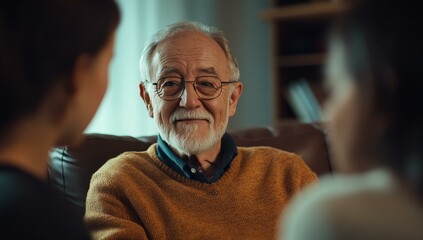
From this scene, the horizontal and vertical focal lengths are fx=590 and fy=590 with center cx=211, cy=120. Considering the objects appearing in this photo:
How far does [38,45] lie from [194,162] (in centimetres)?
107

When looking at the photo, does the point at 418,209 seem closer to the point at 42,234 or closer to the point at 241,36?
the point at 42,234

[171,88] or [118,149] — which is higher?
[171,88]

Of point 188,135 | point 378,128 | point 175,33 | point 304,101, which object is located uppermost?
point 378,128

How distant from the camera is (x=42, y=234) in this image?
0.82 meters

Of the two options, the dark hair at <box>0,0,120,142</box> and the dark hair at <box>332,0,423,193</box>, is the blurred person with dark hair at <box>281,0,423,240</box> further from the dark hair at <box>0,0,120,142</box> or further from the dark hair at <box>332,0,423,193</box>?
the dark hair at <box>0,0,120,142</box>

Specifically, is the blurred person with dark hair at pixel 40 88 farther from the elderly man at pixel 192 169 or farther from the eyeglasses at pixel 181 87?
the eyeglasses at pixel 181 87

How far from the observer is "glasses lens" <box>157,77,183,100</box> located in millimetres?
1815

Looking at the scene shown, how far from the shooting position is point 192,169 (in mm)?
1758

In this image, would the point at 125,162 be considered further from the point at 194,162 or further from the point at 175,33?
the point at 175,33

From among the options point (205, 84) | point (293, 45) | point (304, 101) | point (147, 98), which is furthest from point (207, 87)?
point (293, 45)

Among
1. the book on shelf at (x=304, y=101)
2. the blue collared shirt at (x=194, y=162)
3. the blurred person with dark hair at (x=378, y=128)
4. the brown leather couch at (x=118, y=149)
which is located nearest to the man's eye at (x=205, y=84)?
the blue collared shirt at (x=194, y=162)

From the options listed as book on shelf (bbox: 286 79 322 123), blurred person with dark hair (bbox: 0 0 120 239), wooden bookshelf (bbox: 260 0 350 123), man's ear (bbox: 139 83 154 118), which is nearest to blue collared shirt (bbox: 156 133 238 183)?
man's ear (bbox: 139 83 154 118)

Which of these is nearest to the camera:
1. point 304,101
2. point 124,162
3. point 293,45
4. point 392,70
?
point 392,70

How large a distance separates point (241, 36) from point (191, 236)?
2.55 meters
